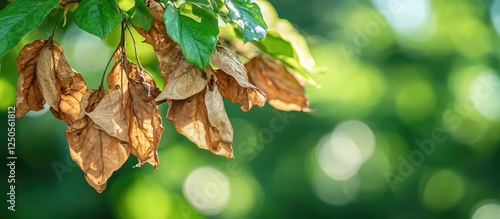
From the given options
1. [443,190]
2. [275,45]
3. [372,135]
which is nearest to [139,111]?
[275,45]

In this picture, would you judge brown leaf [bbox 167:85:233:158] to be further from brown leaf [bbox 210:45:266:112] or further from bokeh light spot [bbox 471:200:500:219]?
bokeh light spot [bbox 471:200:500:219]

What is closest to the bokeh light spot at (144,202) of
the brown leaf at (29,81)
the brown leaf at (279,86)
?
the brown leaf at (279,86)

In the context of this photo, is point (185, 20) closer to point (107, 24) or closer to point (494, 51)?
point (107, 24)

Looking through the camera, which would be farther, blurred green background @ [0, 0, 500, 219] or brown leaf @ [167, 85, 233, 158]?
blurred green background @ [0, 0, 500, 219]

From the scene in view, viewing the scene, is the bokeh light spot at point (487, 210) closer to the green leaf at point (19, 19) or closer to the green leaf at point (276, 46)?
the green leaf at point (276, 46)

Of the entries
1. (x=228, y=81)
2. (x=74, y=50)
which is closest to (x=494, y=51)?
(x=74, y=50)

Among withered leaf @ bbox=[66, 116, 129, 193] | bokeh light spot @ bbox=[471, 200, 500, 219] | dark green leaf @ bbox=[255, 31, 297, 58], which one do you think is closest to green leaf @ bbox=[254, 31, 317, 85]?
dark green leaf @ bbox=[255, 31, 297, 58]
